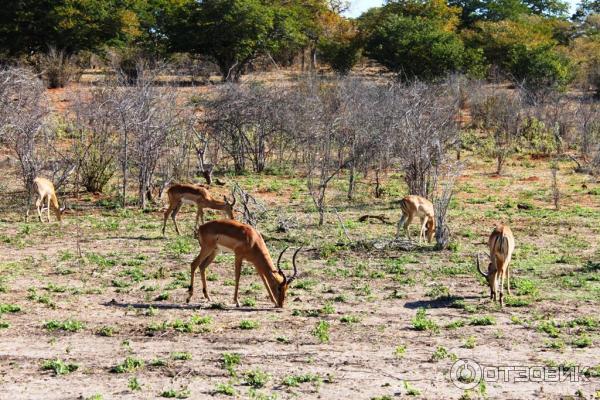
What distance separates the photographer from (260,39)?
3862cm

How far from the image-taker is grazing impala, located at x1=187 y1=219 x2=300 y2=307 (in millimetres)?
10398

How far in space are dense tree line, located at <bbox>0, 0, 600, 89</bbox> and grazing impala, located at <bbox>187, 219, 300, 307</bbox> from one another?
25.2m

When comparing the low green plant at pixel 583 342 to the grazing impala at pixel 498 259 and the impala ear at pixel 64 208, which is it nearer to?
the grazing impala at pixel 498 259

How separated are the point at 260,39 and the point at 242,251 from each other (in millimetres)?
29268

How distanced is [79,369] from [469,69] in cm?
3250

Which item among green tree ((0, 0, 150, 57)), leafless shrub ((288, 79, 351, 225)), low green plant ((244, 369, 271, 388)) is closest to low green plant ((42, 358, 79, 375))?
low green plant ((244, 369, 271, 388))

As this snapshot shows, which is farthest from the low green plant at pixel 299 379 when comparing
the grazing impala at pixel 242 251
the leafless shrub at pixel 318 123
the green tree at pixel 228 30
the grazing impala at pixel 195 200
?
the green tree at pixel 228 30

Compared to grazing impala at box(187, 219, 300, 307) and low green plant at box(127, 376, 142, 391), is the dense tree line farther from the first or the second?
low green plant at box(127, 376, 142, 391)

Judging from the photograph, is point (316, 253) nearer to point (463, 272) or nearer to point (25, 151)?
point (463, 272)

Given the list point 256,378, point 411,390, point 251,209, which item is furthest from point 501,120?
point 256,378

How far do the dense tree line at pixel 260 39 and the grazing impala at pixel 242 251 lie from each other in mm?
25203

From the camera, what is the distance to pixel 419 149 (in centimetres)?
1845

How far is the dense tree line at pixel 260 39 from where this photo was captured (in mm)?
36750

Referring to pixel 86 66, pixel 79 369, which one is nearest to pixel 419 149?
pixel 79 369
